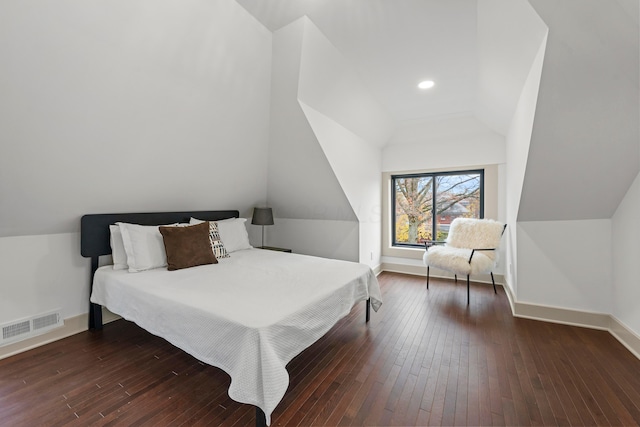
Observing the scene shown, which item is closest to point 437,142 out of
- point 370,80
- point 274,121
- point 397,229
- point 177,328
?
point 397,229

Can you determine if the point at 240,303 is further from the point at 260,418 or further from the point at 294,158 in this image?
the point at 294,158

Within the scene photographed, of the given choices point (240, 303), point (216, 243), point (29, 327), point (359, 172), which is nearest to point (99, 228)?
point (29, 327)

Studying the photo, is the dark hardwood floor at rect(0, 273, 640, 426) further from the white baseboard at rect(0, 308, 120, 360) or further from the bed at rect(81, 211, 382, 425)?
the bed at rect(81, 211, 382, 425)

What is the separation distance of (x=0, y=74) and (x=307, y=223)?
3.44 meters

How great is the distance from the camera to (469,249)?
3729mm

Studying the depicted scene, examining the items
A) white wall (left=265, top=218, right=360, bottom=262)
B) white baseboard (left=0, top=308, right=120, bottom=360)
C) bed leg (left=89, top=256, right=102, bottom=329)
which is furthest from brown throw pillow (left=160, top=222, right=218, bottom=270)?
white wall (left=265, top=218, right=360, bottom=262)


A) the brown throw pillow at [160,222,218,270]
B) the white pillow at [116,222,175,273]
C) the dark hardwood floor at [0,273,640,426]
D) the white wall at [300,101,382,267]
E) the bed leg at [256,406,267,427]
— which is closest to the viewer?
the bed leg at [256,406,267,427]

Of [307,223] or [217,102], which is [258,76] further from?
[307,223]

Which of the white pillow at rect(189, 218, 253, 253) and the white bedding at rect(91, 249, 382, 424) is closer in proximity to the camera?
the white bedding at rect(91, 249, 382, 424)

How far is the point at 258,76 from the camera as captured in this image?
2.72m

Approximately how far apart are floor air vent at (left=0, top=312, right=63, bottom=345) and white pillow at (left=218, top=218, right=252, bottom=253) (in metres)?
1.61

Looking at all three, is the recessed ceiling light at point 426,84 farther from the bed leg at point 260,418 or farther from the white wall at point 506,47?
the bed leg at point 260,418

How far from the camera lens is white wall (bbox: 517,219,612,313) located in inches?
102

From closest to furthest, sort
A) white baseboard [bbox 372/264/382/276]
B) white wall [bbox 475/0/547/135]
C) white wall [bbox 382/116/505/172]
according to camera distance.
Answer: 1. white wall [bbox 475/0/547/135]
2. white wall [bbox 382/116/505/172]
3. white baseboard [bbox 372/264/382/276]
